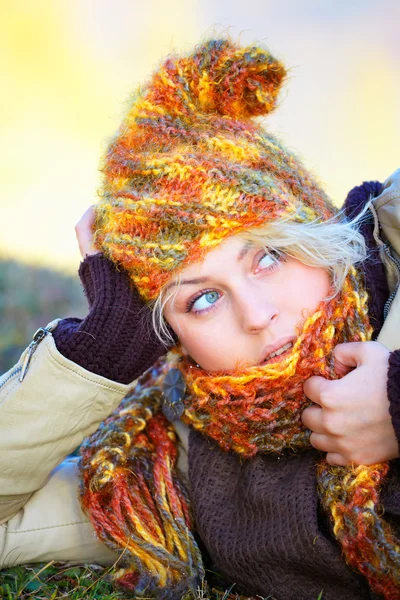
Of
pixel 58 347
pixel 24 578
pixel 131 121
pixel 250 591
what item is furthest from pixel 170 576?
pixel 131 121

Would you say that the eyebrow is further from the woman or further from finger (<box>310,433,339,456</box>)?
finger (<box>310,433,339,456</box>)

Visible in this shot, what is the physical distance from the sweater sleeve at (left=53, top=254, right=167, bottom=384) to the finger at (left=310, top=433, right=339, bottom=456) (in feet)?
1.84

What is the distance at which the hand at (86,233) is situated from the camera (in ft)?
6.72

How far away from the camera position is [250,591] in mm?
1768

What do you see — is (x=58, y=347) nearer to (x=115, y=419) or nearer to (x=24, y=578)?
(x=115, y=419)

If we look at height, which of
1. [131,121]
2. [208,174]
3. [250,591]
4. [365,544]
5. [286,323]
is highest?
[131,121]

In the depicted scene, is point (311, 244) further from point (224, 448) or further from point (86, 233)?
point (86, 233)

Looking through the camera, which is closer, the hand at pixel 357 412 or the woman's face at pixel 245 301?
the hand at pixel 357 412

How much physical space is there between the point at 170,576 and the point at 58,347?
76 centimetres

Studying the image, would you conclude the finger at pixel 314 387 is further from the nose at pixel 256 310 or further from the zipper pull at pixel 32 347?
the zipper pull at pixel 32 347

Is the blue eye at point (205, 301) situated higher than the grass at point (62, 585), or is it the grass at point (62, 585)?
the blue eye at point (205, 301)

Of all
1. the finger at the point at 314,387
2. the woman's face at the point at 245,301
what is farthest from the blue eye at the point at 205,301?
the finger at the point at 314,387

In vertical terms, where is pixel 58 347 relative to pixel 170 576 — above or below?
above

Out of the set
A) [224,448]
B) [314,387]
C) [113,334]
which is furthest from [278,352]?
[113,334]
